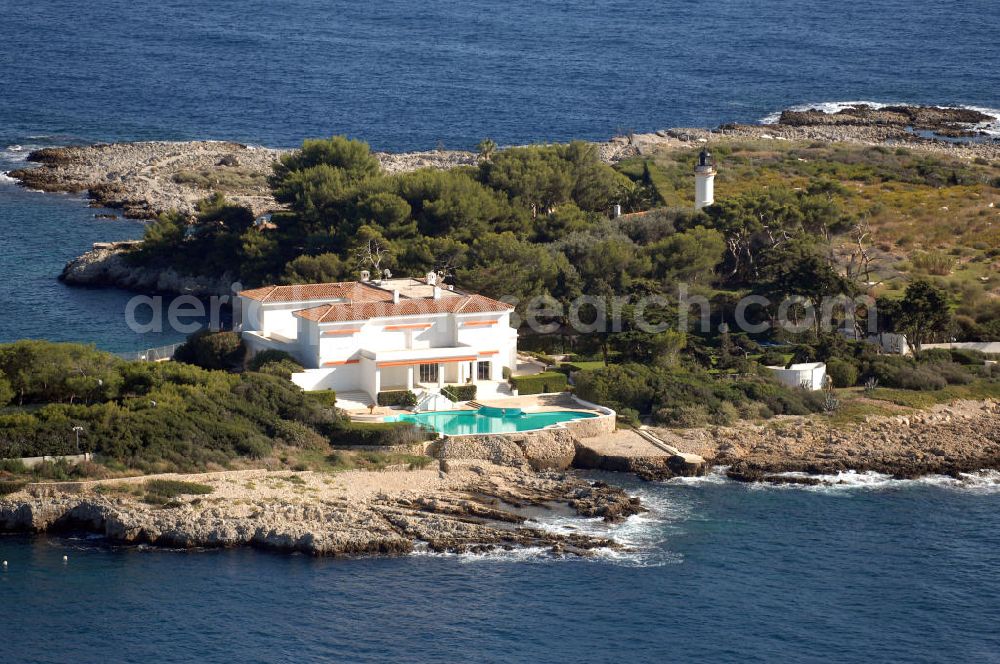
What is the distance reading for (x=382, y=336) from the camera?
2071 inches

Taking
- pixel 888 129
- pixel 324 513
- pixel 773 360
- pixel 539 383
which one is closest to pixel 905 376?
pixel 773 360

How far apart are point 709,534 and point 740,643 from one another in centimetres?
645

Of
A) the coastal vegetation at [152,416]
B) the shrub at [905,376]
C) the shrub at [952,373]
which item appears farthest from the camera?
the shrub at [952,373]

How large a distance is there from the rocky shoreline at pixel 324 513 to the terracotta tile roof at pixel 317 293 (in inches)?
391

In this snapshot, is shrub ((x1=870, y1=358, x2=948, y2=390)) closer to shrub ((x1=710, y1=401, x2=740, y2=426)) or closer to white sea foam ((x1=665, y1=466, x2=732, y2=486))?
shrub ((x1=710, y1=401, x2=740, y2=426))

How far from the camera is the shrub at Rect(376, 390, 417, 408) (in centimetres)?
5072

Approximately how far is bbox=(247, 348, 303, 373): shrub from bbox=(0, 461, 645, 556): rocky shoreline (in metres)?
6.70

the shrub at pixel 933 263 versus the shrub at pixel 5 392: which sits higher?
the shrub at pixel 933 263

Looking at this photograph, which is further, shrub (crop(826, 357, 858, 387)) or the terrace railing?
shrub (crop(826, 357, 858, 387))

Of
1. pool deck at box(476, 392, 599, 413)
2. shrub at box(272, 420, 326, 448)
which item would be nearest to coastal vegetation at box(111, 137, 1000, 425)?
pool deck at box(476, 392, 599, 413)

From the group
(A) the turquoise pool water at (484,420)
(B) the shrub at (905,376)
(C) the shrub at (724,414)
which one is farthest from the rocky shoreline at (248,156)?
(B) the shrub at (905,376)

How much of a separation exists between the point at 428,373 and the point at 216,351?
22.9 ft

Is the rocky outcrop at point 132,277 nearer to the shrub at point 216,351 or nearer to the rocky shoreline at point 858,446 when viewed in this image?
the shrub at point 216,351

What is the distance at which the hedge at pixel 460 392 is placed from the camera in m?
51.7
